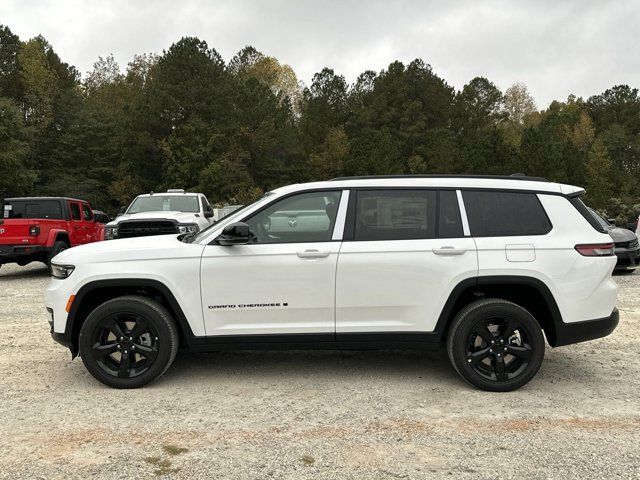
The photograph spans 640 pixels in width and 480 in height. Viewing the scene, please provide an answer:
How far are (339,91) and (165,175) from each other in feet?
79.1

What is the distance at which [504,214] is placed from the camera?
15.2 ft

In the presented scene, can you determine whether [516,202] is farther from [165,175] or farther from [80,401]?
[165,175]

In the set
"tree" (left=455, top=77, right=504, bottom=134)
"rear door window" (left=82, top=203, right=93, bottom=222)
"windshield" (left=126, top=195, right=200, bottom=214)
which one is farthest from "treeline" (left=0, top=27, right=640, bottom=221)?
"windshield" (left=126, top=195, right=200, bottom=214)

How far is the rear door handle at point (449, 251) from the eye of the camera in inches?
177

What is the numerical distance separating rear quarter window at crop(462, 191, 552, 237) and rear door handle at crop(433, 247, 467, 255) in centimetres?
20

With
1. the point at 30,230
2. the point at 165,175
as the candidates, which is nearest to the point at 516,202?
the point at 30,230

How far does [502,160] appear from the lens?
1937 inches

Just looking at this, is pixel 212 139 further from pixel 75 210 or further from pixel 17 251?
pixel 17 251

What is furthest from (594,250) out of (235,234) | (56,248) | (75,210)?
(75,210)

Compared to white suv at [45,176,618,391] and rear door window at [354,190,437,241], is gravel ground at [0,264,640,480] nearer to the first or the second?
white suv at [45,176,618,391]

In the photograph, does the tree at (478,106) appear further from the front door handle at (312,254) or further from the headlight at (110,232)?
the front door handle at (312,254)

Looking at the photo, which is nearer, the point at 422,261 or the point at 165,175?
the point at 422,261

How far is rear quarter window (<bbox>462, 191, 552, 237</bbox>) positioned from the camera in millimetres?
4590

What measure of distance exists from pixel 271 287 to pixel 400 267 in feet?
3.54
